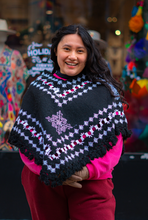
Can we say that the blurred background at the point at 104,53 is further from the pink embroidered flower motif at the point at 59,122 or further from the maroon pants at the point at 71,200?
the pink embroidered flower motif at the point at 59,122

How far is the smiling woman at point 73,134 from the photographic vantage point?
1.59 meters

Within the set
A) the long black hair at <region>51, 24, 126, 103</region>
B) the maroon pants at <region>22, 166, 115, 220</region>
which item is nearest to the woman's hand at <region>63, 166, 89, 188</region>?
the maroon pants at <region>22, 166, 115, 220</region>

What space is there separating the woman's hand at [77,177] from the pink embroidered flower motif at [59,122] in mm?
273

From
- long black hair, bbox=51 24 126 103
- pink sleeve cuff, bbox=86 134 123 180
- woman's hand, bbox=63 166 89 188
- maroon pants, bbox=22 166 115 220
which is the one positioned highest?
long black hair, bbox=51 24 126 103

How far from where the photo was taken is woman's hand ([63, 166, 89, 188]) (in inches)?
61.3

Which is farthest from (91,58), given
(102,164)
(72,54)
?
(102,164)

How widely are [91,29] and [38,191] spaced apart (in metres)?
2.85

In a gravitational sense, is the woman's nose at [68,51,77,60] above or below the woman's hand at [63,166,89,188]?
above

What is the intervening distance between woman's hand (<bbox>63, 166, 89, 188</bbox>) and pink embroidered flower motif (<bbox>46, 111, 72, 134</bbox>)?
0.27 meters

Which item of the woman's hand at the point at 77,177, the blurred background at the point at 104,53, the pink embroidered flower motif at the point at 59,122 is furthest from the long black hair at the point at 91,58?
the blurred background at the point at 104,53

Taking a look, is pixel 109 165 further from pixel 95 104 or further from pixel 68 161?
pixel 95 104

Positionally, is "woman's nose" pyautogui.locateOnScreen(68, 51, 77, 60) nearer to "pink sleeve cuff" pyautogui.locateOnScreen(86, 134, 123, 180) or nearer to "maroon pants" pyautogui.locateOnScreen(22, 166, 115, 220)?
"pink sleeve cuff" pyautogui.locateOnScreen(86, 134, 123, 180)

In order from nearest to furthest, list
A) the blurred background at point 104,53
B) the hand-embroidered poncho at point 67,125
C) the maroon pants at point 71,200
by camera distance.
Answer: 1. the hand-embroidered poncho at point 67,125
2. the maroon pants at point 71,200
3. the blurred background at point 104,53

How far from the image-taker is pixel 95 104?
168cm
